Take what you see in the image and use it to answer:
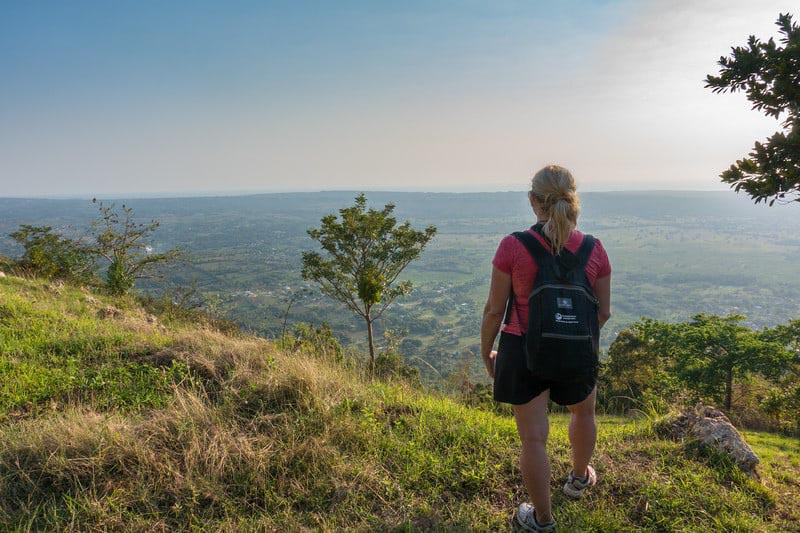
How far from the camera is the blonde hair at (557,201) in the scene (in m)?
1.79

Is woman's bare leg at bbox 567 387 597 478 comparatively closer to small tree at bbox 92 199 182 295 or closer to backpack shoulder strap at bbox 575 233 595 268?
backpack shoulder strap at bbox 575 233 595 268

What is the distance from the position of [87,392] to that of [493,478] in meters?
3.10

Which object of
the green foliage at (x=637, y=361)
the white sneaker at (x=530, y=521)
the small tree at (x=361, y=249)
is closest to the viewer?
the white sneaker at (x=530, y=521)

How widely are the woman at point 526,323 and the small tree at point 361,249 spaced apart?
11.4 m

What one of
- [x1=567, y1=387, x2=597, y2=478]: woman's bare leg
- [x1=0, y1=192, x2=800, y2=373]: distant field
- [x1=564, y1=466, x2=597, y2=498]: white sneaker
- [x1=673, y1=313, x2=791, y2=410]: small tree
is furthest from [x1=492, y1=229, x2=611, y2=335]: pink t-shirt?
[x1=673, y1=313, x2=791, y2=410]: small tree

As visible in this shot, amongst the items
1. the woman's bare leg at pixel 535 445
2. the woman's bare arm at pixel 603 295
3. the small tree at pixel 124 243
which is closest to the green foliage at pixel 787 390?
the woman's bare arm at pixel 603 295

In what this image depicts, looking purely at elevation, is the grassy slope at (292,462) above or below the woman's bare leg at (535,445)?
below

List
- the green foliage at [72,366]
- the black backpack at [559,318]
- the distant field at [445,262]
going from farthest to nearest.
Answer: the distant field at [445,262]
the green foliage at [72,366]
the black backpack at [559,318]

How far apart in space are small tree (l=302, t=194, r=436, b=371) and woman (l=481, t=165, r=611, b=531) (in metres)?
11.4

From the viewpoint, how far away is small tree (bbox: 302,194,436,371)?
1377 centimetres

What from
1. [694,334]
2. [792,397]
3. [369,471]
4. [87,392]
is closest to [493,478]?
[369,471]

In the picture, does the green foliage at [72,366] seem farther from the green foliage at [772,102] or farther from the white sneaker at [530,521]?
the green foliage at [772,102]

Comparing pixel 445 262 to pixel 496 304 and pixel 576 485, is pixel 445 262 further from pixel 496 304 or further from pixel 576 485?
pixel 496 304

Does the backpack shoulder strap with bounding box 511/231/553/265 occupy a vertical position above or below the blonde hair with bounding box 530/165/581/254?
below
